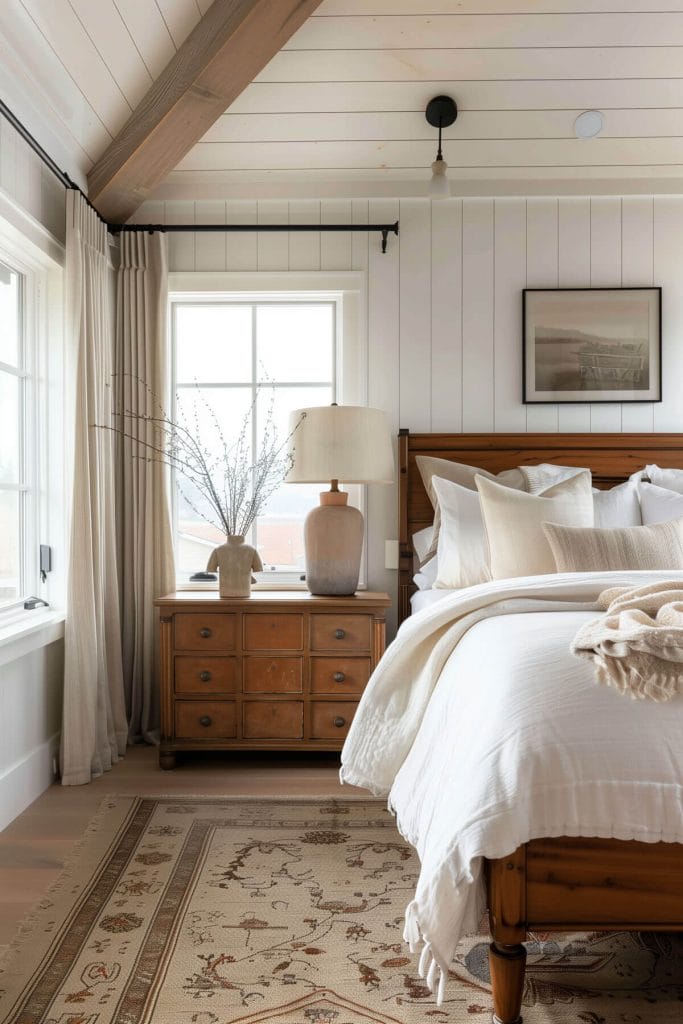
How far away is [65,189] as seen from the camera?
311cm

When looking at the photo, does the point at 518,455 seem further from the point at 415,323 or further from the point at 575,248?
the point at 575,248

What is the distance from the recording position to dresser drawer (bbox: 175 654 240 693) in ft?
10.4

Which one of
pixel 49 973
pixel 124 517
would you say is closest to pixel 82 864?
pixel 49 973

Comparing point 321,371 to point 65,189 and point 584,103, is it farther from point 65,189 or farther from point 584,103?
point 584,103

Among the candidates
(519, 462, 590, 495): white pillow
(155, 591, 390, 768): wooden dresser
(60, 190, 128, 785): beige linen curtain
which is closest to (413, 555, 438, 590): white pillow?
(155, 591, 390, 768): wooden dresser

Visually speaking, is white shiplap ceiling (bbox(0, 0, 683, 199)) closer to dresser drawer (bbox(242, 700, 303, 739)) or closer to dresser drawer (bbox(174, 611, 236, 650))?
dresser drawer (bbox(174, 611, 236, 650))

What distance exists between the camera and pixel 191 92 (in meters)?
2.75

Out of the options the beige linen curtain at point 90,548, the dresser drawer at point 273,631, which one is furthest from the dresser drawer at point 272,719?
the beige linen curtain at point 90,548

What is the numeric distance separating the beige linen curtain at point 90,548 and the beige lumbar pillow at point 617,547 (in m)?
1.74

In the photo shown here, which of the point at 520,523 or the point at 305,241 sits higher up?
the point at 305,241

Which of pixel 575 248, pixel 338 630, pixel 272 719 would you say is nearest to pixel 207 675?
pixel 272 719

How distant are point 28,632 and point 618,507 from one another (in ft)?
7.51

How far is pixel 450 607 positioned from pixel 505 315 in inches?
79.7

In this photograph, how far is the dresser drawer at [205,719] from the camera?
3150 millimetres
